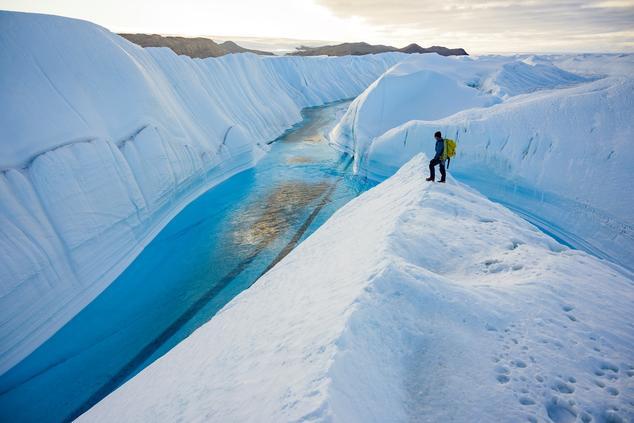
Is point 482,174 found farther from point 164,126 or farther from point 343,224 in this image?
point 164,126

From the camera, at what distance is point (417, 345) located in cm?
297

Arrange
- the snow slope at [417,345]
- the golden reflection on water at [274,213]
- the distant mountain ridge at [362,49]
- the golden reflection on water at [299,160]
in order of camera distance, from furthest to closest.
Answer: the distant mountain ridge at [362,49], the golden reflection on water at [299,160], the golden reflection on water at [274,213], the snow slope at [417,345]

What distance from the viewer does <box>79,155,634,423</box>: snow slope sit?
251 centimetres

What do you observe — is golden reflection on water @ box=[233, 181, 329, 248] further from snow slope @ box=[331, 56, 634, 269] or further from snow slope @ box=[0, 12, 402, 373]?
snow slope @ box=[331, 56, 634, 269]

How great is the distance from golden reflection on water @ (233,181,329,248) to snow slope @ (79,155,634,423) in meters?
5.13

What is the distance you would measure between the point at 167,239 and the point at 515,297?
9427 mm

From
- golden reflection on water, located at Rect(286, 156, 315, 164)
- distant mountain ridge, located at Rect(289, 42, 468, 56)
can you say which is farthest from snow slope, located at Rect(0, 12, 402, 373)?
distant mountain ridge, located at Rect(289, 42, 468, 56)

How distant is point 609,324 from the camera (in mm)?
3340

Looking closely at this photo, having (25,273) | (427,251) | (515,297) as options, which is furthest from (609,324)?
(25,273)

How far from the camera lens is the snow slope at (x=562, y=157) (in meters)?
8.49

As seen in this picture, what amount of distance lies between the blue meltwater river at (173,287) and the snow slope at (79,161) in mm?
485

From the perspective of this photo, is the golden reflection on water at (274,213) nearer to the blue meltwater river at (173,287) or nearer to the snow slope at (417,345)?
the blue meltwater river at (173,287)

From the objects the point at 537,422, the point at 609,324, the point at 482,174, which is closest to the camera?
the point at 537,422

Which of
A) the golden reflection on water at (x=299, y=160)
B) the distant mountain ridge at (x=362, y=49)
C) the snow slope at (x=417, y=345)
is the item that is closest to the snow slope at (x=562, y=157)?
the snow slope at (x=417, y=345)
